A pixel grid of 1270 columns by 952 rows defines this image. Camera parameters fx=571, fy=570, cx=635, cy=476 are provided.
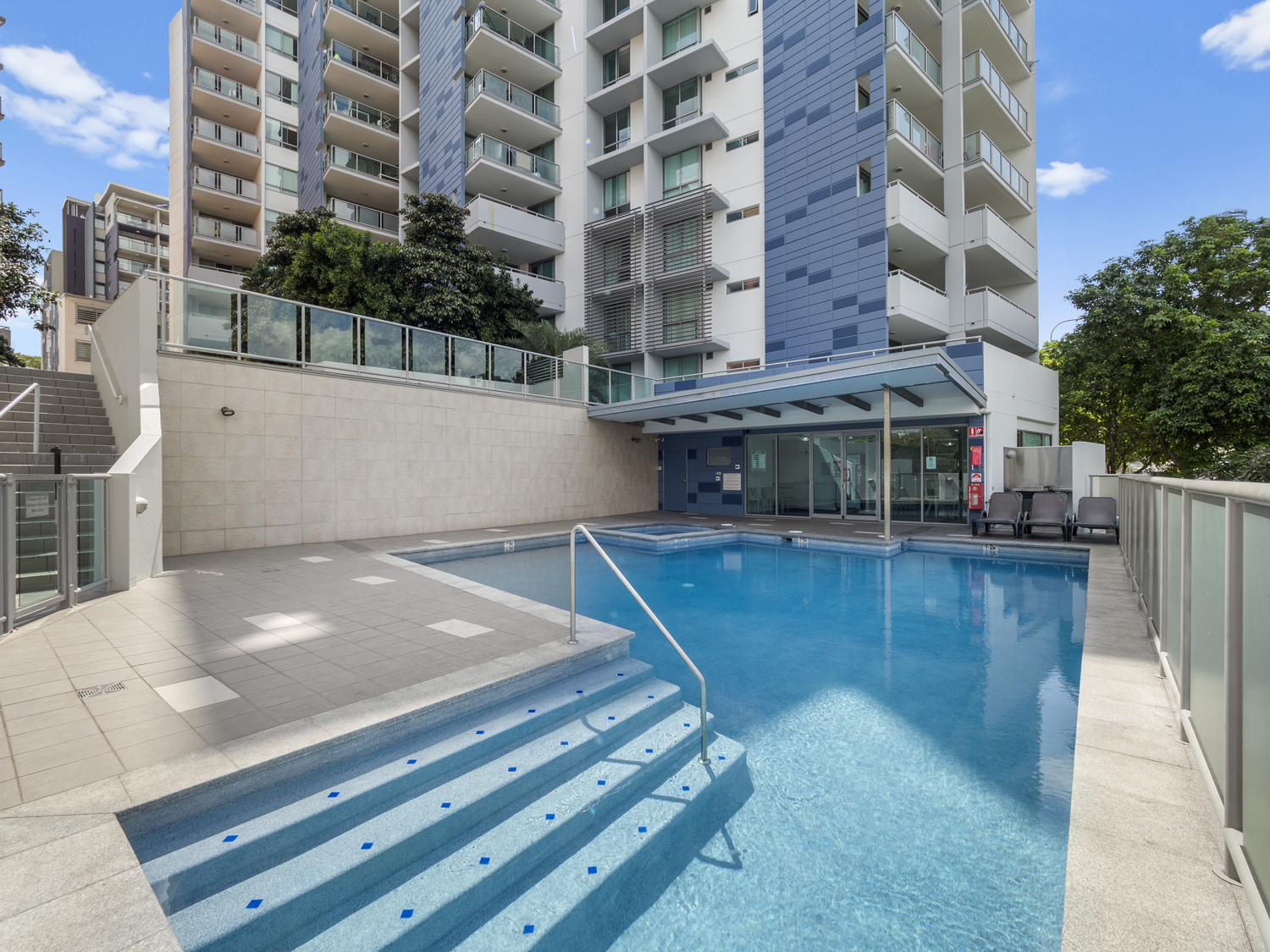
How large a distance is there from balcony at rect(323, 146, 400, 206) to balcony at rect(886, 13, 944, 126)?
69.3 feet

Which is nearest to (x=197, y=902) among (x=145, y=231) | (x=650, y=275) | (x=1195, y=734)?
(x=1195, y=734)

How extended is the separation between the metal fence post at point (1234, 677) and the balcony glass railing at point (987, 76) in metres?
20.5

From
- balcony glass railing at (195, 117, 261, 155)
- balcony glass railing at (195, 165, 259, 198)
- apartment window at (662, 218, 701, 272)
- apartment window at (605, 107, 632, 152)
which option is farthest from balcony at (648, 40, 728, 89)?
balcony glass railing at (195, 117, 261, 155)

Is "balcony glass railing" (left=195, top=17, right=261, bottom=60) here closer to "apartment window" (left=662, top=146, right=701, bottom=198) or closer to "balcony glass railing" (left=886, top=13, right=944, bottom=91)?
"apartment window" (left=662, top=146, right=701, bottom=198)

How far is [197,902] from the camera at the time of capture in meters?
2.05

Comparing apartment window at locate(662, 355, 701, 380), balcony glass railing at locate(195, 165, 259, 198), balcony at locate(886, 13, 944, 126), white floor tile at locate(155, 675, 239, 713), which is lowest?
white floor tile at locate(155, 675, 239, 713)

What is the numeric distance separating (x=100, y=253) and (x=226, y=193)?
32289 mm

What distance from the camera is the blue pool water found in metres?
2.25

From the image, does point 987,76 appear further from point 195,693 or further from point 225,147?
point 225,147

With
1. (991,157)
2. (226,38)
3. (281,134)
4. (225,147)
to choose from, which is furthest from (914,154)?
(226,38)

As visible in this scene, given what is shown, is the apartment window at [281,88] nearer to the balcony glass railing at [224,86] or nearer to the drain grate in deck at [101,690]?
the balcony glass railing at [224,86]

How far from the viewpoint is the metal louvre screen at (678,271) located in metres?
18.8

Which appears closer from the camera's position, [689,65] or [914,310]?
[914,310]

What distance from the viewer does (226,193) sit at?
26.2 meters
